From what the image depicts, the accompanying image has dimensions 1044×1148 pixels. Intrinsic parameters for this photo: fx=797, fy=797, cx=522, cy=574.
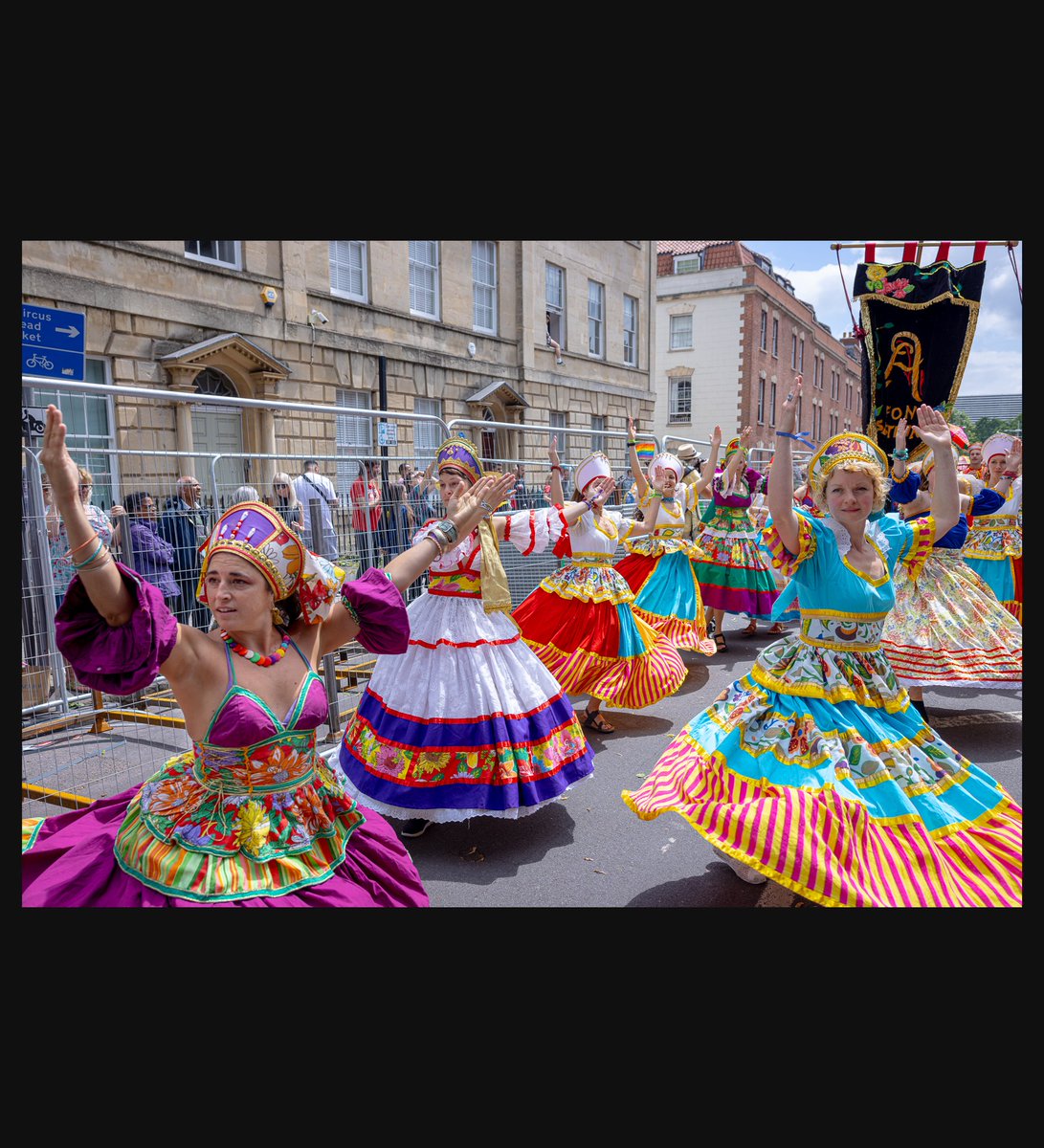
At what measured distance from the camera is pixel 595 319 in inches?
838

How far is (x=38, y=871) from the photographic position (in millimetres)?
2535

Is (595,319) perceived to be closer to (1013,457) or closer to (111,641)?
(1013,457)

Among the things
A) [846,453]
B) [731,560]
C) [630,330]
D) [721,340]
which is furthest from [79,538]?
[721,340]

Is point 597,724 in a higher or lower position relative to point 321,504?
lower

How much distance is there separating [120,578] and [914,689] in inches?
242

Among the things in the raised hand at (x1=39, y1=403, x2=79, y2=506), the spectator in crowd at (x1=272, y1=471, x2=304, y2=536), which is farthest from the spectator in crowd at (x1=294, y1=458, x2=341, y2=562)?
the raised hand at (x1=39, y1=403, x2=79, y2=506)

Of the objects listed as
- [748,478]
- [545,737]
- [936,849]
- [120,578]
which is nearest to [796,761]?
A: [936,849]

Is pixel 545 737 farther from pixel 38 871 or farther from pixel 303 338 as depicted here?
pixel 303 338

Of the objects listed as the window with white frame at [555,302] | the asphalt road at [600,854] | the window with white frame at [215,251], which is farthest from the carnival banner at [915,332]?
the window with white frame at [555,302]

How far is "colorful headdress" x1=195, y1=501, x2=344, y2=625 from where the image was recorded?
98.3 inches

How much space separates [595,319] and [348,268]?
8062 mm

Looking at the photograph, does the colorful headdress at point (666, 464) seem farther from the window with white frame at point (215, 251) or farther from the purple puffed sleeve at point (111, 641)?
the window with white frame at point (215, 251)

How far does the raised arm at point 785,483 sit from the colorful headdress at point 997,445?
5.32 metres

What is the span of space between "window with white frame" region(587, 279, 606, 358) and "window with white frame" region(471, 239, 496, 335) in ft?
10.8
